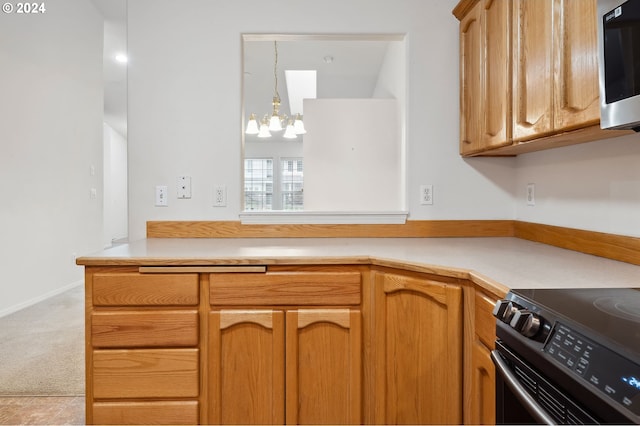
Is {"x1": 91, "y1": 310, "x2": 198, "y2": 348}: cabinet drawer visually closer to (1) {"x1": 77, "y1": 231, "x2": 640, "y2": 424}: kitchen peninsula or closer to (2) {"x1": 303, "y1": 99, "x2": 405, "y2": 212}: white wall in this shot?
(1) {"x1": 77, "y1": 231, "x2": 640, "y2": 424}: kitchen peninsula

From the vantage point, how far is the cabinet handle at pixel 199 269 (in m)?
1.36

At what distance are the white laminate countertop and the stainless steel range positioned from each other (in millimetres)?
157

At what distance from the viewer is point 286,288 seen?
4.55 feet

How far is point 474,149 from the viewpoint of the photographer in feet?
6.00

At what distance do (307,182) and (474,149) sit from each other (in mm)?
1177

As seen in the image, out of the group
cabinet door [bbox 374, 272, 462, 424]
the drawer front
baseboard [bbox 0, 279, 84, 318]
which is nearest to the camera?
the drawer front

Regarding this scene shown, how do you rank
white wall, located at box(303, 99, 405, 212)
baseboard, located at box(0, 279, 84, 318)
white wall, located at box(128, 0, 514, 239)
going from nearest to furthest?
white wall, located at box(128, 0, 514, 239), white wall, located at box(303, 99, 405, 212), baseboard, located at box(0, 279, 84, 318)

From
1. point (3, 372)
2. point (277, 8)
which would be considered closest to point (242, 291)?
point (277, 8)

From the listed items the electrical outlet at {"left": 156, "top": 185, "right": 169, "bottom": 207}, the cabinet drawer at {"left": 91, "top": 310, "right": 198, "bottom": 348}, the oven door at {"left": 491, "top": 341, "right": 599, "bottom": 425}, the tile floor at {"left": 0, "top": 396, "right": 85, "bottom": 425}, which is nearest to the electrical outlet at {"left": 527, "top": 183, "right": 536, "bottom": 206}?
the oven door at {"left": 491, "top": 341, "right": 599, "bottom": 425}

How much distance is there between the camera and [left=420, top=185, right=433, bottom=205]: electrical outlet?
202 cm

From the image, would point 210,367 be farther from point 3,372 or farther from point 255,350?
point 3,372

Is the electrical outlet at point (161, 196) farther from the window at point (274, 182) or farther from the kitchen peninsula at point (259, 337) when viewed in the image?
the window at point (274, 182)

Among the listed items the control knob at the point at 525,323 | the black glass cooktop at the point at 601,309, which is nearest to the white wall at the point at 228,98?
the black glass cooktop at the point at 601,309

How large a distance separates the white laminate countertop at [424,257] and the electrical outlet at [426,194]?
0.23 m
